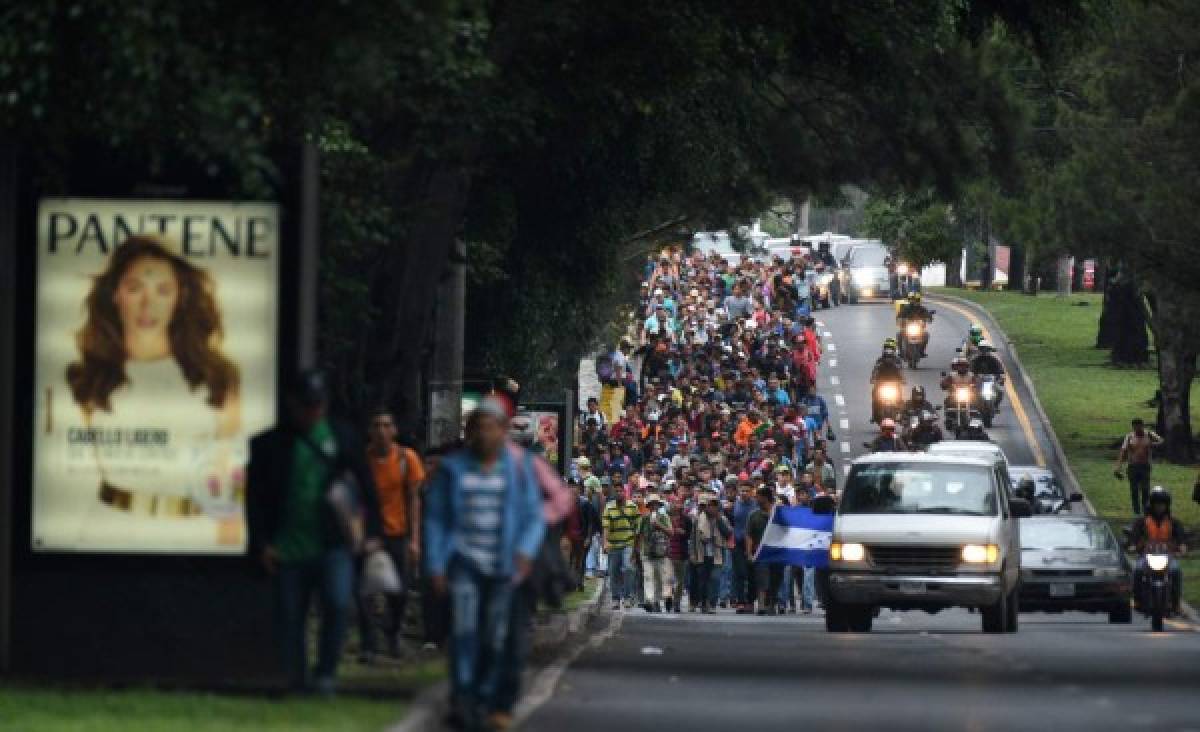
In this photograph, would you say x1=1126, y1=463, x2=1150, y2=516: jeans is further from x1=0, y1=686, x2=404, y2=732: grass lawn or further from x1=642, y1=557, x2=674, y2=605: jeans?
x1=0, y1=686, x2=404, y2=732: grass lawn

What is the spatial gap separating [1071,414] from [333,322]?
148ft

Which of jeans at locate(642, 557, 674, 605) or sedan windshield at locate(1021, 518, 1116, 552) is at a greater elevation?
sedan windshield at locate(1021, 518, 1116, 552)

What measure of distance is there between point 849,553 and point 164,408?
520 inches

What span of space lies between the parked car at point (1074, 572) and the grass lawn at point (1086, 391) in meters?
2.67

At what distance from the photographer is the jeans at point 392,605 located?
59.6 feet

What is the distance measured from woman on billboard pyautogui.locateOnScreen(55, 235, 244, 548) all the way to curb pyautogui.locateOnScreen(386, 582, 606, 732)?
142 centimetres

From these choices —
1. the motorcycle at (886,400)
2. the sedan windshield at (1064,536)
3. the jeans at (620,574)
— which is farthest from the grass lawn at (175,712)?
the motorcycle at (886,400)

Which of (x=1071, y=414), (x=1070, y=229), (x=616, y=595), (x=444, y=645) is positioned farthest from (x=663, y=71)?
(x=1071, y=414)

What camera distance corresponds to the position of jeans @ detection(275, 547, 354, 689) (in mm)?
13680

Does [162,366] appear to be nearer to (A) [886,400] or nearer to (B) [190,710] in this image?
(B) [190,710]

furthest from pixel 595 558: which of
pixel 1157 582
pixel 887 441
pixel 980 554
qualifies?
pixel 980 554

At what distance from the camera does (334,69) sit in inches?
602

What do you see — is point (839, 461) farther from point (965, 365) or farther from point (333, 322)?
point (333, 322)

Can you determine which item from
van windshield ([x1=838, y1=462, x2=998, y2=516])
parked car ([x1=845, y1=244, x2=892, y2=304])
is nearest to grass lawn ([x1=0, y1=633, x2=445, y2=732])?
van windshield ([x1=838, y1=462, x2=998, y2=516])
